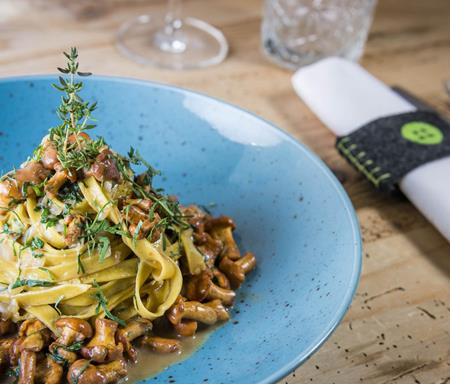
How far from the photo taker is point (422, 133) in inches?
107

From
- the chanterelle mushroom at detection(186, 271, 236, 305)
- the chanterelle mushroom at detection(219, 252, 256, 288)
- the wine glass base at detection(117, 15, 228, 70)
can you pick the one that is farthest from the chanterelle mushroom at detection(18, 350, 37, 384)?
the wine glass base at detection(117, 15, 228, 70)

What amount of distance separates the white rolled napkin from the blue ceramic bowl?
545 millimetres

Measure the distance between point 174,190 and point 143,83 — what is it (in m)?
0.36

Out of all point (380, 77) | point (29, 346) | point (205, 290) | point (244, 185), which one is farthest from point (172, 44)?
point (29, 346)

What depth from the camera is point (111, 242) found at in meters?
1.88

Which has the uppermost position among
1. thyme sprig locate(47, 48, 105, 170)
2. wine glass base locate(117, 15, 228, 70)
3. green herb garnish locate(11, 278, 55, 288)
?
thyme sprig locate(47, 48, 105, 170)

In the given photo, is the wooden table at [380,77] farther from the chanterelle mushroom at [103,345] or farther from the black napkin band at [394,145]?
the chanterelle mushroom at [103,345]

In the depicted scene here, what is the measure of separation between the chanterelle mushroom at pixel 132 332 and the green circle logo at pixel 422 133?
A: 52.7 inches

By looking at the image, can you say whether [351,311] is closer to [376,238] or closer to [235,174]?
[376,238]

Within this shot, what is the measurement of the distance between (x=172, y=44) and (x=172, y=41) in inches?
1.1

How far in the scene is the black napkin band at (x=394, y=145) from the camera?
8.37ft

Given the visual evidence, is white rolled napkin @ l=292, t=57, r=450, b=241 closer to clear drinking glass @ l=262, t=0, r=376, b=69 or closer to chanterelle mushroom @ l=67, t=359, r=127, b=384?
clear drinking glass @ l=262, t=0, r=376, b=69

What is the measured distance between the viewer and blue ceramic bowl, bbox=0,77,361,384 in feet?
5.85

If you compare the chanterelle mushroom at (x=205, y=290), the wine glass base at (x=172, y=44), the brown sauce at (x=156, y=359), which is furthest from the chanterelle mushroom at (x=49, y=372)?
the wine glass base at (x=172, y=44)
